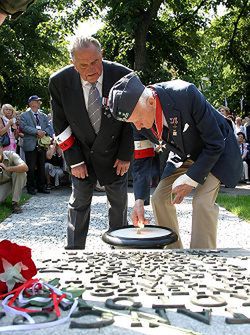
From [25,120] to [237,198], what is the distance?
14.6 feet

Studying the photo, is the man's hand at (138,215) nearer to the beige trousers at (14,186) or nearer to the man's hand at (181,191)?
the man's hand at (181,191)

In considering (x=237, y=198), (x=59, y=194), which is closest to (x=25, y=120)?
(x=59, y=194)

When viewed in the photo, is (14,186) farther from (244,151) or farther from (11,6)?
(244,151)

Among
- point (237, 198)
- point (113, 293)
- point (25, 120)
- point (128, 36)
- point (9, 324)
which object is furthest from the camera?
point (128, 36)

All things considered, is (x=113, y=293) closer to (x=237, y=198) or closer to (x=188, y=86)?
(x=188, y=86)

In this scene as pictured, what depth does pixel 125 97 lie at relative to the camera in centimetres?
290

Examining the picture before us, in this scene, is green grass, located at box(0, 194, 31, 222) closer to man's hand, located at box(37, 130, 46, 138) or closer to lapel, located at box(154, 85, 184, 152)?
man's hand, located at box(37, 130, 46, 138)

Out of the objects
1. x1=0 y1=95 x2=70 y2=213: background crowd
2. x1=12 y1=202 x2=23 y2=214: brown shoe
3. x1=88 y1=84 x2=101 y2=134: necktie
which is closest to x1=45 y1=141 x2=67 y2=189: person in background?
x1=0 y1=95 x2=70 y2=213: background crowd

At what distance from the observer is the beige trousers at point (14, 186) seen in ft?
27.2

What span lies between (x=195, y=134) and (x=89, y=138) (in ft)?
3.18

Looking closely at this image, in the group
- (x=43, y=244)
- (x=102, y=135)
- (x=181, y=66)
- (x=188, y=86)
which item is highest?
(x=181, y=66)

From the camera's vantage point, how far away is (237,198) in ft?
31.8

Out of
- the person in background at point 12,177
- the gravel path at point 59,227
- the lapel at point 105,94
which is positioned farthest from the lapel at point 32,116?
the lapel at point 105,94

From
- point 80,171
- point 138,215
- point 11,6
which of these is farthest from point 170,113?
point 11,6
